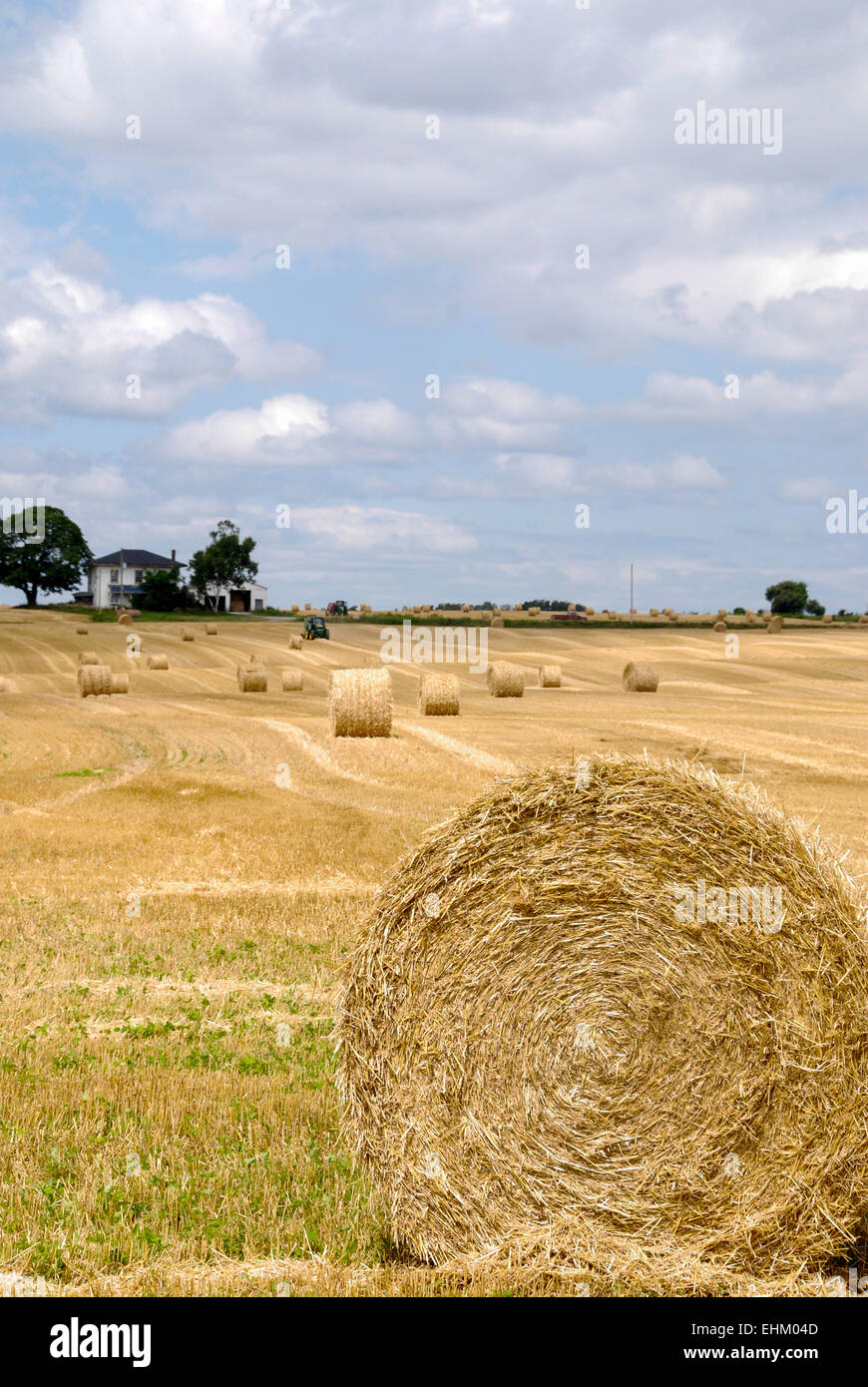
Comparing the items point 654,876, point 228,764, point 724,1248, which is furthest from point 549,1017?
point 228,764

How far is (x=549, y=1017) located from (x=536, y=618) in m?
76.8

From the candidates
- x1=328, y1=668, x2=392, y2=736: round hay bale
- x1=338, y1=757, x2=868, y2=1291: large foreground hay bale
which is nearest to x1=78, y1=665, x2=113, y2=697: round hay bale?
x1=328, y1=668, x2=392, y2=736: round hay bale

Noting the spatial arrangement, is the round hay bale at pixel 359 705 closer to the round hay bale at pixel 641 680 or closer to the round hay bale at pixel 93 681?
the round hay bale at pixel 93 681

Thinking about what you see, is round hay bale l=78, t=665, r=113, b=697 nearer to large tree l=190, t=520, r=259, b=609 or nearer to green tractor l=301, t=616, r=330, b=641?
green tractor l=301, t=616, r=330, b=641

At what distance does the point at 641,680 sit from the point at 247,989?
3299 cm

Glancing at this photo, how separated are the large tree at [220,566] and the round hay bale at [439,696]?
73414mm

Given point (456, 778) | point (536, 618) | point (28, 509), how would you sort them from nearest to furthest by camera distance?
point (456, 778), point (536, 618), point (28, 509)

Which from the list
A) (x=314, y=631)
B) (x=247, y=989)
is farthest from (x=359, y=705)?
(x=314, y=631)

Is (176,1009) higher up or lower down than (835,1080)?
lower down

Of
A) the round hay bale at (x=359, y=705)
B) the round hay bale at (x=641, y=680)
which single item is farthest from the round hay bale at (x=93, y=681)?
the round hay bale at (x=641, y=680)

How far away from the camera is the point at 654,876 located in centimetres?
596

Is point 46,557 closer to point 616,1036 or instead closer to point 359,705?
point 359,705

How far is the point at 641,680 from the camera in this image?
41.5m
